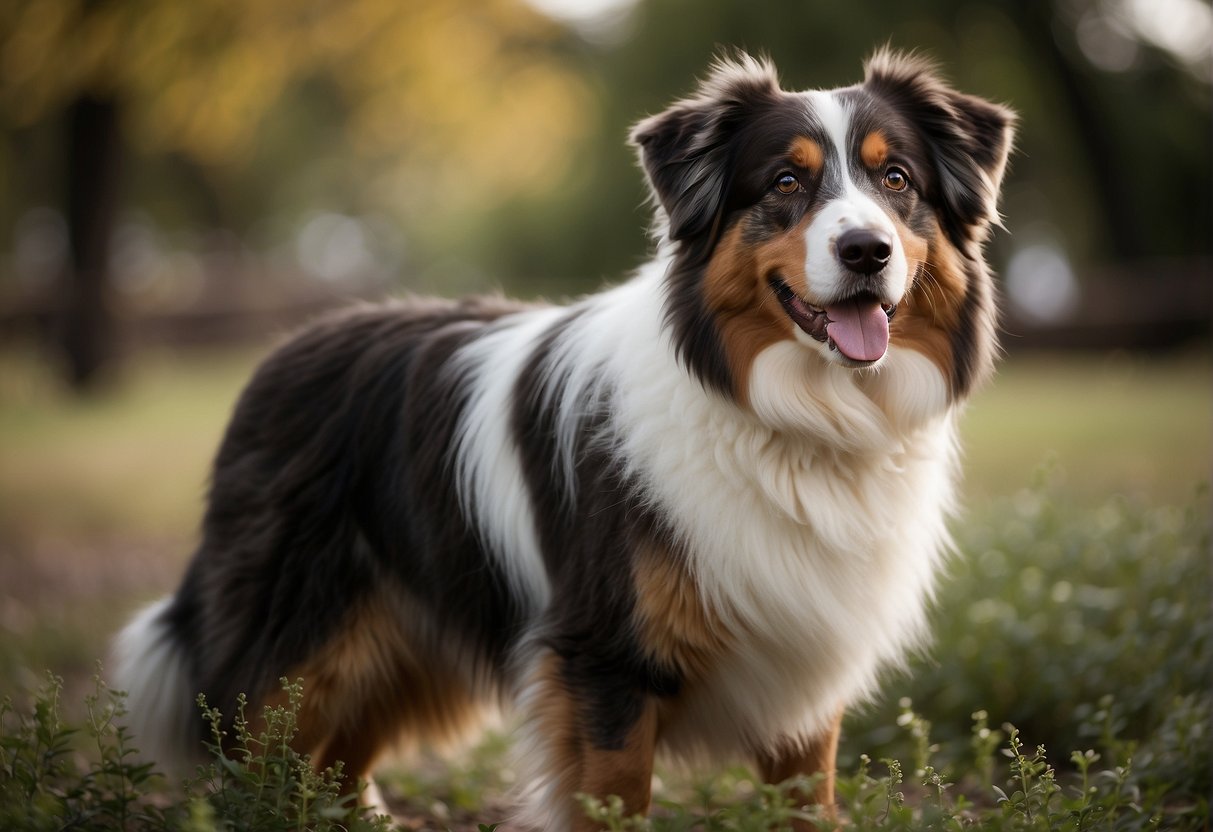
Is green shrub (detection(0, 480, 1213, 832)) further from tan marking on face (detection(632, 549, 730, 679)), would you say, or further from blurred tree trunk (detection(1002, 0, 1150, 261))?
blurred tree trunk (detection(1002, 0, 1150, 261))

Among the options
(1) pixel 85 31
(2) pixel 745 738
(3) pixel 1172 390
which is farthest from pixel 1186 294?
(2) pixel 745 738

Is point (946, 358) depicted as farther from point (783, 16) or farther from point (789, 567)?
point (783, 16)

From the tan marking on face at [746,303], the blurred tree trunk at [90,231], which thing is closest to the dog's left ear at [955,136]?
the tan marking on face at [746,303]

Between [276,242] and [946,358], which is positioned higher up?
[946,358]

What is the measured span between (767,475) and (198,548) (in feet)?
7.43

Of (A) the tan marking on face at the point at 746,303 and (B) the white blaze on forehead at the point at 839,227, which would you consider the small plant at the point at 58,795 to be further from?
(B) the white blaze on forehead at the point at 839,227

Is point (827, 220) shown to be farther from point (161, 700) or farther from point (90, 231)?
point (90, 231)

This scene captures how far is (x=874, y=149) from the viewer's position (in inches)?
140

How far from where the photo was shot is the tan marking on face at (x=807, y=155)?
3527mm

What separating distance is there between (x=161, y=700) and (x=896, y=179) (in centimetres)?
319

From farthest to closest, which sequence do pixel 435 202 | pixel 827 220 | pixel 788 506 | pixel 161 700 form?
pixel 435 202 < pixel 161 700 < pixel 788 506 < pixel 827 220

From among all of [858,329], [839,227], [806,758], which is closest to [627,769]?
[806,758]

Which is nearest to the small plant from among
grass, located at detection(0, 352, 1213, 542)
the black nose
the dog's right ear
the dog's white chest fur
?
the dog's white chest fur

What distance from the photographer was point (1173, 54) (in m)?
22.2
